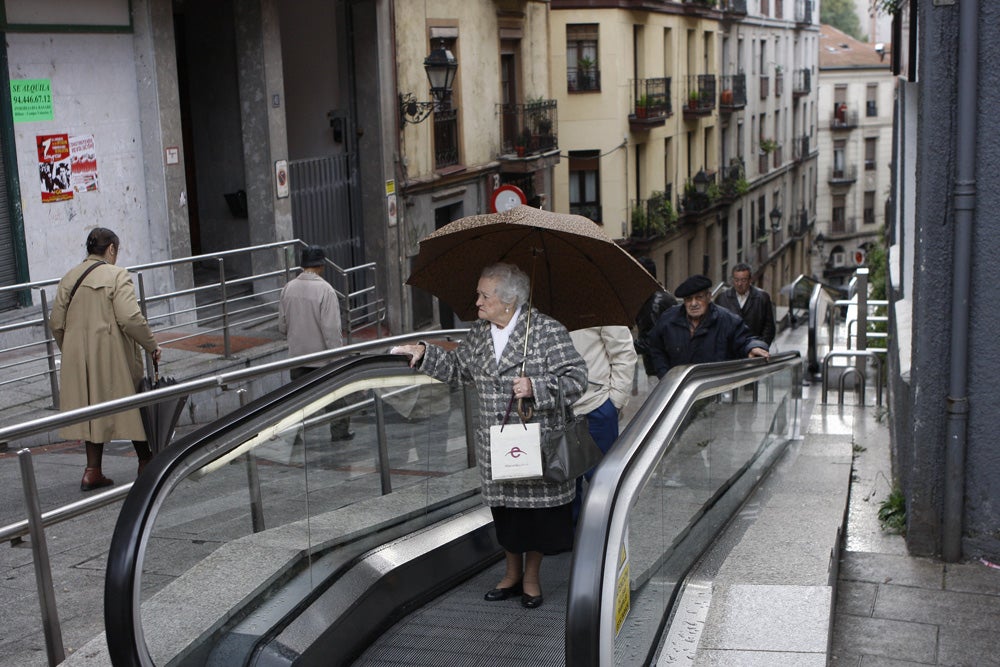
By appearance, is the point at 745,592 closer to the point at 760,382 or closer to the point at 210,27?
the point at 760,382

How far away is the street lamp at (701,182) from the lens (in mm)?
34928

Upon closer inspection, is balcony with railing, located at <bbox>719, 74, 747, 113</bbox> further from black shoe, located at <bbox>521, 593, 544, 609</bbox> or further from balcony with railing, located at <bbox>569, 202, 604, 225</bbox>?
black shoe, located at <bbox>521, 593, 544, 609</bbox>

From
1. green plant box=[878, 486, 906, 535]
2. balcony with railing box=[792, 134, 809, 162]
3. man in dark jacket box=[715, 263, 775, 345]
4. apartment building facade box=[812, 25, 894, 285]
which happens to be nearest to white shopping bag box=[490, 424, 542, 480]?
green plant box=[878, 486, 906, 535]

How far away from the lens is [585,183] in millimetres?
31453

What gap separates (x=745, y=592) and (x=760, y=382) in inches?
141

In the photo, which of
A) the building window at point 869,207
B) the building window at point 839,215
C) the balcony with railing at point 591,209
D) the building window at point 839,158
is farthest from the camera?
the building window at point 869,207

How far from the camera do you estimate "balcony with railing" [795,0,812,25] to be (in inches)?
2040

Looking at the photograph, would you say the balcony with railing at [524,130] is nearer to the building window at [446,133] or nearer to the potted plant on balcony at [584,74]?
the building window at [446,133]

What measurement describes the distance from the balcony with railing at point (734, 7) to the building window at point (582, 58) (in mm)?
10232

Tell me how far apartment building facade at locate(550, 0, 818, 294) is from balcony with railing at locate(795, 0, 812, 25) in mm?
349

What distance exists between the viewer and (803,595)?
4.46 metres

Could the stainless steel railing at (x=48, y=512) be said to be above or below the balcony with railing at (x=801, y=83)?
below

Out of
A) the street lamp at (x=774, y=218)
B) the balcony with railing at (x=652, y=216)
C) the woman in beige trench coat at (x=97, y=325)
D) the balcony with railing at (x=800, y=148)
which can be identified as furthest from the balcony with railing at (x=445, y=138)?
the balcony with railing at (x=800, y=148)

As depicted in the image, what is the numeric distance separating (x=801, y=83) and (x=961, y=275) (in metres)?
49.5
